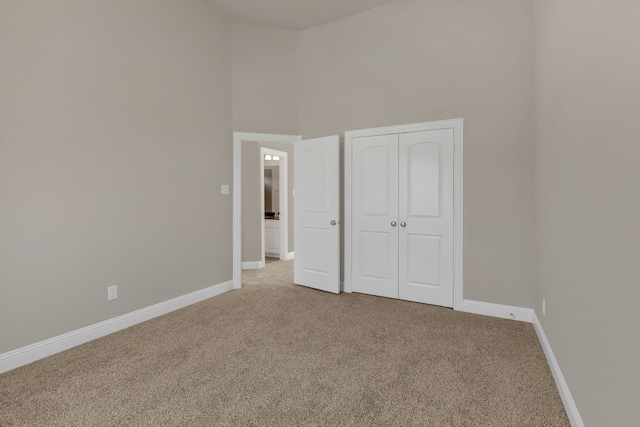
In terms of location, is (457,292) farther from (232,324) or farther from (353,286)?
(232,324)

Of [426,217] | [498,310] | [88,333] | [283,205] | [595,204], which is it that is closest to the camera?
[595,204]

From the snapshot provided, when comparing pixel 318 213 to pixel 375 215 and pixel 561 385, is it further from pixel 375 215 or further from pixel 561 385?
pixel 561 385

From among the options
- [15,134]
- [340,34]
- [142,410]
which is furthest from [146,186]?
[340,34]

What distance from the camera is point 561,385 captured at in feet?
6.34

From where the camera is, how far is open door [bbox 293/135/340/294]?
4.13 meters

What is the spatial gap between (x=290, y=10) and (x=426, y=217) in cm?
311

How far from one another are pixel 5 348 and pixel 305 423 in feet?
7.49

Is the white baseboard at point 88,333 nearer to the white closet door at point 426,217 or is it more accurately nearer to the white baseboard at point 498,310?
the white closet door at point 426,217

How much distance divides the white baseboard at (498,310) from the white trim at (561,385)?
18.5 inches

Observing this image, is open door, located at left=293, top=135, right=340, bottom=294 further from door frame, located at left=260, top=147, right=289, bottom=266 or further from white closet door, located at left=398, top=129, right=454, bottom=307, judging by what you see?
door frame, located at left=260, top=147, right=289, bottom=266

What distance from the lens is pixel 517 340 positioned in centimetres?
273

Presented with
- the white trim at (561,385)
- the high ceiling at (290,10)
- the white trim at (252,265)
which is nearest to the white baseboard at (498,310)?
the white trim at (561,385)

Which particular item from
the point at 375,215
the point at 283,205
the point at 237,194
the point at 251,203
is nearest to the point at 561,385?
the point at 375,215

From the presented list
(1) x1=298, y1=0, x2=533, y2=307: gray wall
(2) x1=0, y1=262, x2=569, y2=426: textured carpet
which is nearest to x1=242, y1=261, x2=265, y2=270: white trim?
(2) x1=0, y1=262, x2=569, y2=426: textured carpet
